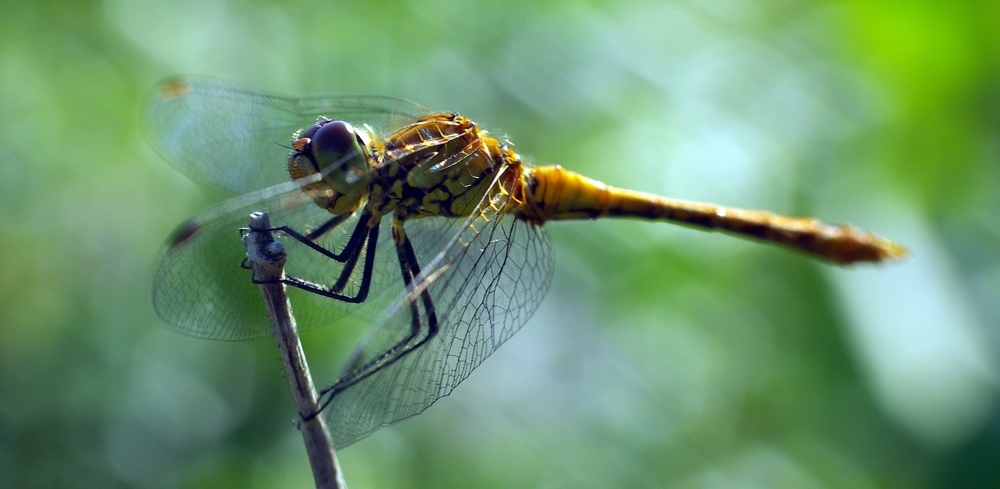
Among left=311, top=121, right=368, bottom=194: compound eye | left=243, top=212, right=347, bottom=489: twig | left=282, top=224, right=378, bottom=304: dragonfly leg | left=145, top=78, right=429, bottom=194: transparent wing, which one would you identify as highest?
left=145, top=78, right=429, bottom=194: transparent wing

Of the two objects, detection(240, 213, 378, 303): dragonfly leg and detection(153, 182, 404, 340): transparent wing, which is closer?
detection(153, 182, 404, 340): transparent wing

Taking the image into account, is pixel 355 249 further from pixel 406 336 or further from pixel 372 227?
pixel 406 336

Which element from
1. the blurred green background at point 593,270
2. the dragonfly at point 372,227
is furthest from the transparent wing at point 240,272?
the blurred green background at point 593,270

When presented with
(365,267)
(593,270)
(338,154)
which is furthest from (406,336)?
(593,270)

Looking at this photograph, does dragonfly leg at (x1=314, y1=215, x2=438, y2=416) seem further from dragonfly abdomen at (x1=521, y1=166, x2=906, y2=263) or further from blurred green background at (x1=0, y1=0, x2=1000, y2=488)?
blurred green background at (x1=0, y1=0, x2=1000, y2=488)

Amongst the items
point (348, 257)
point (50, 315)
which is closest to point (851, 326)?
point (348, 257)

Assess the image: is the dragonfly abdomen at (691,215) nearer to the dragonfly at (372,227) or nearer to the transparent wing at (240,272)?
the dragonfly at (372,227)

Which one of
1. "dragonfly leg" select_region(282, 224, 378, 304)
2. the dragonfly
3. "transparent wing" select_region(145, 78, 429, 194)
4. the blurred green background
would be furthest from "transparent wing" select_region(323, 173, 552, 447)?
the blurred green background
